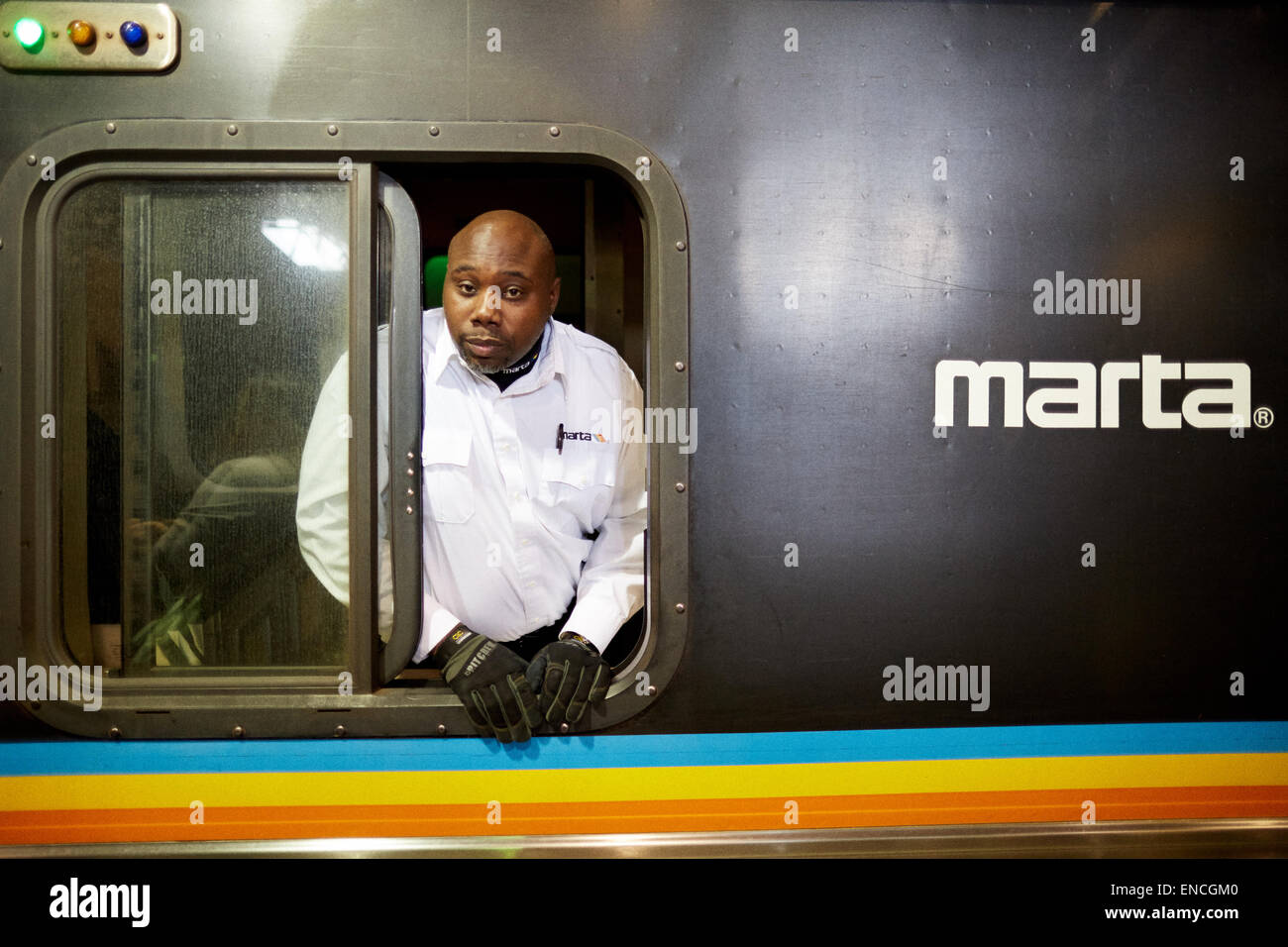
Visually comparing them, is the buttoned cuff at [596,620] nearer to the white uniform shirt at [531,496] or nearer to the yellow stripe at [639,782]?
the white uniform shirt at [531,496]

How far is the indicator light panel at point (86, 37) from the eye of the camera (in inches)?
68.4

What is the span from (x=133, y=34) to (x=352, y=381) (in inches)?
32.2

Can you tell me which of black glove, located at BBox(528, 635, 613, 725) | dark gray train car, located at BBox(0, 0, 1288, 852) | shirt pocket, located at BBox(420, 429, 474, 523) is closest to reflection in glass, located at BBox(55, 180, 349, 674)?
dark gray train car, located at BBox(0, 0, 1288, 852)

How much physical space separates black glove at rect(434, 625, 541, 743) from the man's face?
0.74 metres

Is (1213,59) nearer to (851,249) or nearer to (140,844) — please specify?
(851,249)

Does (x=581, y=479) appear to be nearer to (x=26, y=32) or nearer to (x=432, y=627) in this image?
(x=432, y=627)

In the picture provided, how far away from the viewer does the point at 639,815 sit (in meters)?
1.86

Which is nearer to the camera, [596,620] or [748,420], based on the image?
[748,420]

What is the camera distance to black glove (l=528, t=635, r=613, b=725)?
1.85 metres

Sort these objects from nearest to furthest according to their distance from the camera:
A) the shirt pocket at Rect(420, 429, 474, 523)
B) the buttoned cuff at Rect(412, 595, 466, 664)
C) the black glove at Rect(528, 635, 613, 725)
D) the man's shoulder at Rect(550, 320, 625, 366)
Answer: the black glove at Rect(528, 635, 613, 725), the buttoned cuff at Rect(412, 595, 466, 664), the shirt pocket at Rect(420, 429, 474, 523), the man's shoulder at Rect(550, 320, 625, 366)

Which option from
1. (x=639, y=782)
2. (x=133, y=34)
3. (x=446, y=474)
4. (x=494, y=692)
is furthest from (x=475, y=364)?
(x=639, y=782)

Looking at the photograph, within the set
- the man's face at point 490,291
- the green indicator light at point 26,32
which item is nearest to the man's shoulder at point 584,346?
the man's face at point 490,291

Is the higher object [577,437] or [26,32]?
[26,32]

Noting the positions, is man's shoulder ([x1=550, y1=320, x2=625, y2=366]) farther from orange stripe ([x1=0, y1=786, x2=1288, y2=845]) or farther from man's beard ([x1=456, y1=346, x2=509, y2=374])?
orange stripe ([x1=0, y1=786, x2=1288, y2=845])
